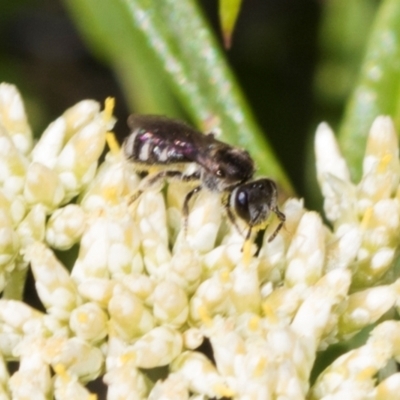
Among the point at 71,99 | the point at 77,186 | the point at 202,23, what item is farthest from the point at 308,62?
the point at 77,186

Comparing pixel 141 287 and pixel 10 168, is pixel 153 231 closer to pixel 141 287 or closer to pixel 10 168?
pixel 141 287

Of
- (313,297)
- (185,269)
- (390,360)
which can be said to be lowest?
(390,360)

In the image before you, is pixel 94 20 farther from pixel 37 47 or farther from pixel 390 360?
pixel 37 47

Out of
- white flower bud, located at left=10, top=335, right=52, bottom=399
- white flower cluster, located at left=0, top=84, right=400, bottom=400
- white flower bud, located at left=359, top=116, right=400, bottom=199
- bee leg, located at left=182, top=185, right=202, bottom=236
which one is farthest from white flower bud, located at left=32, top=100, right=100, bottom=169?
white flower bud, located at left=359, top=116, right=400, bottom=199

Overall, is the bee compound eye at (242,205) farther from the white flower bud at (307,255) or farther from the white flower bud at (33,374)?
the white flower bud at (33,374)

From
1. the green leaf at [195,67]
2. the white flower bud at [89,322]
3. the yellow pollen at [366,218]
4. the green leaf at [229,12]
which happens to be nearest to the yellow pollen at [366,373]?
the yellow pollen at [366,218]
